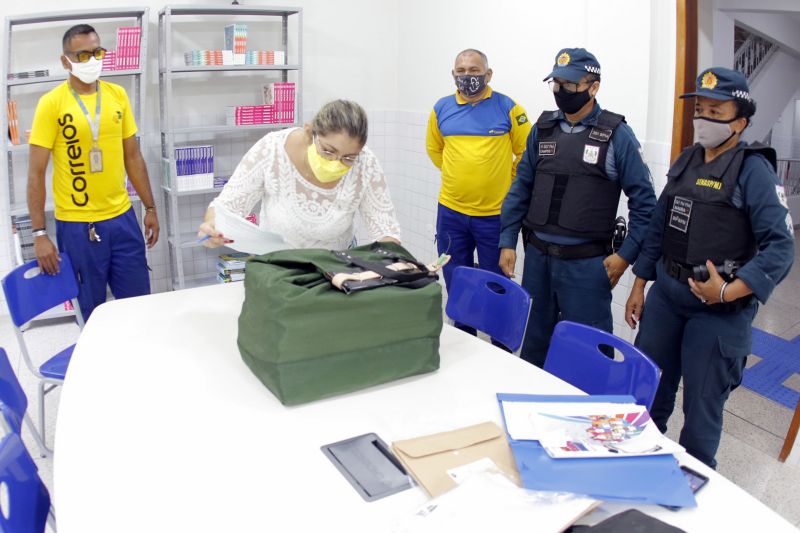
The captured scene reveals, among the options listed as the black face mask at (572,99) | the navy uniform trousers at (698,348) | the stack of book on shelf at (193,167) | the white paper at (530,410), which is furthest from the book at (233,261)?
the white paper at (530,410)

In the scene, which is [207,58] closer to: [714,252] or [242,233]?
[242,233]

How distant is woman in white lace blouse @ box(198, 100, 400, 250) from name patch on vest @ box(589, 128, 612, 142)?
1023 mm

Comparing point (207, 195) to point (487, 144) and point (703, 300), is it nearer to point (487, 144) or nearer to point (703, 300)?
point (487, 144)

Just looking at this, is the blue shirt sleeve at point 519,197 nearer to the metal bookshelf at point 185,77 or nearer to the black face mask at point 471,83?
the black face mask at point 471,83

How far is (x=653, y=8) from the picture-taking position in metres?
3.34

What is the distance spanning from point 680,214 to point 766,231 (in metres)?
0.32

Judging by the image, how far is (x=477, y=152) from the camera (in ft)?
12.4

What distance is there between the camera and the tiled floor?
9.06ft

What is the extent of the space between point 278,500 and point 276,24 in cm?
448

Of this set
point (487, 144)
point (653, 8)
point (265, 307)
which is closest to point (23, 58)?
point (487, 144)

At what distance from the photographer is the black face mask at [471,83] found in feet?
12.2

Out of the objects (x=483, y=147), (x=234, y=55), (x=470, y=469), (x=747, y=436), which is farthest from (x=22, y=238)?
(x=747, y=436)

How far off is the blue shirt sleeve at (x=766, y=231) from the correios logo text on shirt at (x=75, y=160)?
3097 millimetres

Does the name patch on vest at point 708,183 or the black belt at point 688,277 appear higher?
the name patch on vest at point 708,183
